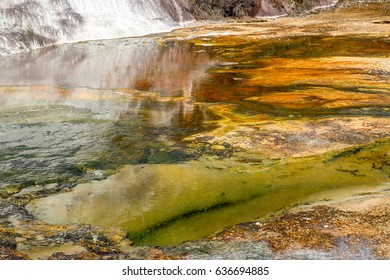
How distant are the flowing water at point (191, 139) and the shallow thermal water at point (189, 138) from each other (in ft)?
0.08

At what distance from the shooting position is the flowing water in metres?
5.93

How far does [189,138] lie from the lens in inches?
327

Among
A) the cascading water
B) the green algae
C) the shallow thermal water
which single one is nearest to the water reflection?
the shallow thermal water

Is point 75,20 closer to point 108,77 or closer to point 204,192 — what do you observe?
point 108,77

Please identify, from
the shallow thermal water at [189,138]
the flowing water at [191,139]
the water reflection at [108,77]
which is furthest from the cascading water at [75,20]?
the flowing water at [191,139]

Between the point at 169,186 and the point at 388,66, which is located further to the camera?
the point at 388,66

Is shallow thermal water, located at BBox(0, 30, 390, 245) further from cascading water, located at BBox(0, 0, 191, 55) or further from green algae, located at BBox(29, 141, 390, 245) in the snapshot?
cascading water, located at BBox(0, 0, 191, 55)

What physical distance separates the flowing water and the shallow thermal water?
2 centimetres

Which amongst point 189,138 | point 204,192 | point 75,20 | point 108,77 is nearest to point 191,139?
point 189,138

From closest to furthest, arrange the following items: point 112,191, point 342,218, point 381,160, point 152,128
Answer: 1. point 342,218
2. point 112,191
3. point 381,160
4. point 152,128

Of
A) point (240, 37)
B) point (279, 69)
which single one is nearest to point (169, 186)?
point (279, 69)

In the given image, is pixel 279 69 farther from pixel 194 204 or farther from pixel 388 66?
pixel 194 204
